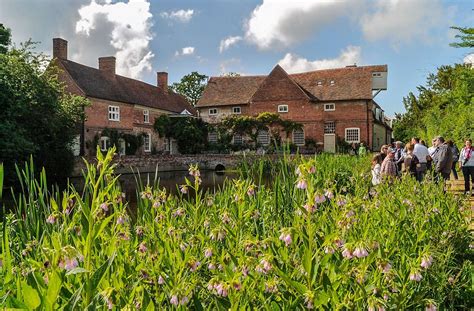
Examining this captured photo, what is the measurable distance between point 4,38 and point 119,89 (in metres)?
17.3

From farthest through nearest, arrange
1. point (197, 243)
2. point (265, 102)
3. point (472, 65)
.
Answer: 1. point (265, 102)
2. point (472, 65)
3. point (197, 243)

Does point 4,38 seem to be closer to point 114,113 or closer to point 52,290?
point 114,113

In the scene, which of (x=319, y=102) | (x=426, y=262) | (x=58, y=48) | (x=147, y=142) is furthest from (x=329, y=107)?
(x=426, y=262)

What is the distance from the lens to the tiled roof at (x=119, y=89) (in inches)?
1463

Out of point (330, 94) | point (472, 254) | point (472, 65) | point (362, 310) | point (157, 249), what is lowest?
point (472, 254)

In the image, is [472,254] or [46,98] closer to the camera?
[472,254]

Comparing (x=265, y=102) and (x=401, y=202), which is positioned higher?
(x=265, y=102)

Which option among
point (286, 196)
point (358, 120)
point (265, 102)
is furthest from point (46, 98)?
point (358, 120)

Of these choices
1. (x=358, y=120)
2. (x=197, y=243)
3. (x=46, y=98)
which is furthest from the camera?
(x=358, y=120)

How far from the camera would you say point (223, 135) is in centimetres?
4344

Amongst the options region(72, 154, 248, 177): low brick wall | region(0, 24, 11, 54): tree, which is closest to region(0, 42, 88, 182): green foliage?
region(0, 24, 11, 54): tree

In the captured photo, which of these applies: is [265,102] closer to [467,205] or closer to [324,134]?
[324,134]

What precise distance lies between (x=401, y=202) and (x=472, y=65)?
2554mm

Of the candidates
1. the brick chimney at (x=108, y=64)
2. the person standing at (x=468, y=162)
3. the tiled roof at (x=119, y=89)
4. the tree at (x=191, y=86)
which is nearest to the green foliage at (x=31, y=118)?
the tiled roof at (x=119, y=89)
